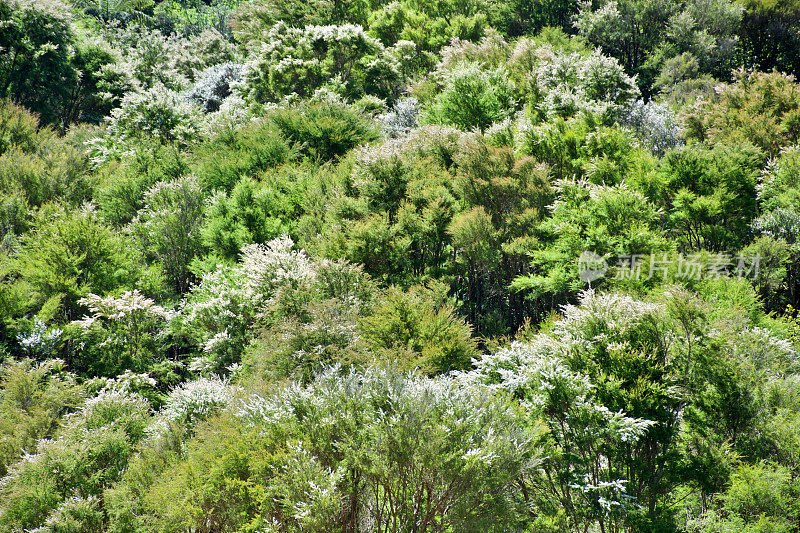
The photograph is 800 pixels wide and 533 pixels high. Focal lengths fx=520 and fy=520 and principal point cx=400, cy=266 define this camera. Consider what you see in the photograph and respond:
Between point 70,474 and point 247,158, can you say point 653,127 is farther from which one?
point 70,474

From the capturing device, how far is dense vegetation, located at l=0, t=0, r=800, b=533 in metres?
13.5

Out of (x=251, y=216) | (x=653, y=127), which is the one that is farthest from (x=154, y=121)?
(x=653, y=127)

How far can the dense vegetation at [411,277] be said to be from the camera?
1351cm

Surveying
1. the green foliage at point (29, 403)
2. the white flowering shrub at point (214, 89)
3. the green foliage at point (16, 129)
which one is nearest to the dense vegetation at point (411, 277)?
the green foliage at point (29, 403)

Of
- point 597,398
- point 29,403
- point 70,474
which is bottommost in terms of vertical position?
point 29,403

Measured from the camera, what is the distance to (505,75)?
104ft

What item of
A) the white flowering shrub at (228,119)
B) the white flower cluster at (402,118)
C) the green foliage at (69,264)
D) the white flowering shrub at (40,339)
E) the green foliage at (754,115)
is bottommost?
the white flowering shrub at (40,339)

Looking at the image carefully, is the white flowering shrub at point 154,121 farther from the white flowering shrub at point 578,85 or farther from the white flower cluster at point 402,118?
the white flowering shrub at point 578,85

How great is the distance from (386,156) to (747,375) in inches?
693

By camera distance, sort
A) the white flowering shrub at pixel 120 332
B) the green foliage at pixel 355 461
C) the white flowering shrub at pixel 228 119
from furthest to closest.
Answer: the white flowering shrub at pixel 228 119, the white flowering shrub at pixel 120 332, the green foliage at pixel 355 461

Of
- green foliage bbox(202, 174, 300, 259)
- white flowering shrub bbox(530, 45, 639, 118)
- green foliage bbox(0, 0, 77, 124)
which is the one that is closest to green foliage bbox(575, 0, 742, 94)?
white flowering shrub bbox(530, 45, 639, 118)


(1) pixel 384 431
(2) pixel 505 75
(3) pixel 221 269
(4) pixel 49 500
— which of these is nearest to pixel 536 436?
(1) pixel 384 431

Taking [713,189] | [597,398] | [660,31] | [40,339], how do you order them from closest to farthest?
[597,398] → [713,189] → [40,339] → [660,31]

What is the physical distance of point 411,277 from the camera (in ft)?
79.7
